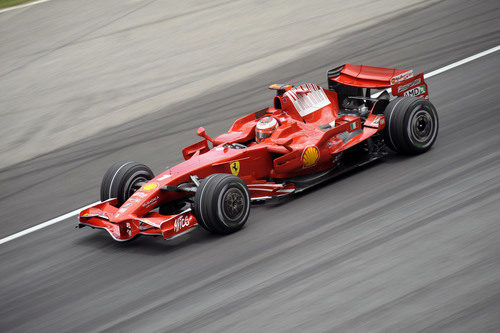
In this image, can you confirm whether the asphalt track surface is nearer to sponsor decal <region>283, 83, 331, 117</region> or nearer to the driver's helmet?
the driver's helmet

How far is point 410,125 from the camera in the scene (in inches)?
342

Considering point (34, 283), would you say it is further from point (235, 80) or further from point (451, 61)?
point (451, 61)

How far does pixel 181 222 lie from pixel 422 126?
11.6 ft

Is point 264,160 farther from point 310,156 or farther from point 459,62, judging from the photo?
point 459,62

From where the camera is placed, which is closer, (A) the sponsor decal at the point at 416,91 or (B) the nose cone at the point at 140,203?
(B) the nose cone at the point at 140,203

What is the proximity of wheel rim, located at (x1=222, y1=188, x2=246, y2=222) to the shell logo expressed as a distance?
1097 mm

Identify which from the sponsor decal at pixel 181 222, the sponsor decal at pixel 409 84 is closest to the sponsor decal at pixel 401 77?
the sponsor decal at pixel 409 84

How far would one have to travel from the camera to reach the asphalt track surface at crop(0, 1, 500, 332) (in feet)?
19.7

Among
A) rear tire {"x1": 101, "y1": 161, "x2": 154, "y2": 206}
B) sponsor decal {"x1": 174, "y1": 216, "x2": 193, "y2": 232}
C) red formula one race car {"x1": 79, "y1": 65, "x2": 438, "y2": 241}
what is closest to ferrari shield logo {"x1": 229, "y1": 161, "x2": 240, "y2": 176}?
red formula one race car {"x1": 79, "y1": 65, "x2": 438, "y2": 241}

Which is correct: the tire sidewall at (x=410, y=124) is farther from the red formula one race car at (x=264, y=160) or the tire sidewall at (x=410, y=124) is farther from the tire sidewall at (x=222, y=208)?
the tire sidewall at (x=222, y=208)

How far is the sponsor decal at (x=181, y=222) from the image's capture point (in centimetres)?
749

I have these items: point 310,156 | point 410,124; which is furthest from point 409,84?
point 310,156

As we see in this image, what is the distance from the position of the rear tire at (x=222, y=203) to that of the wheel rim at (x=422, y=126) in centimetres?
250

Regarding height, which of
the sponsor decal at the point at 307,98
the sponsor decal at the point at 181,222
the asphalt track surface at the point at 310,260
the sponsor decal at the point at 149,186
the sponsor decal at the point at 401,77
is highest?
the sponsor decal at the point at 307,98
